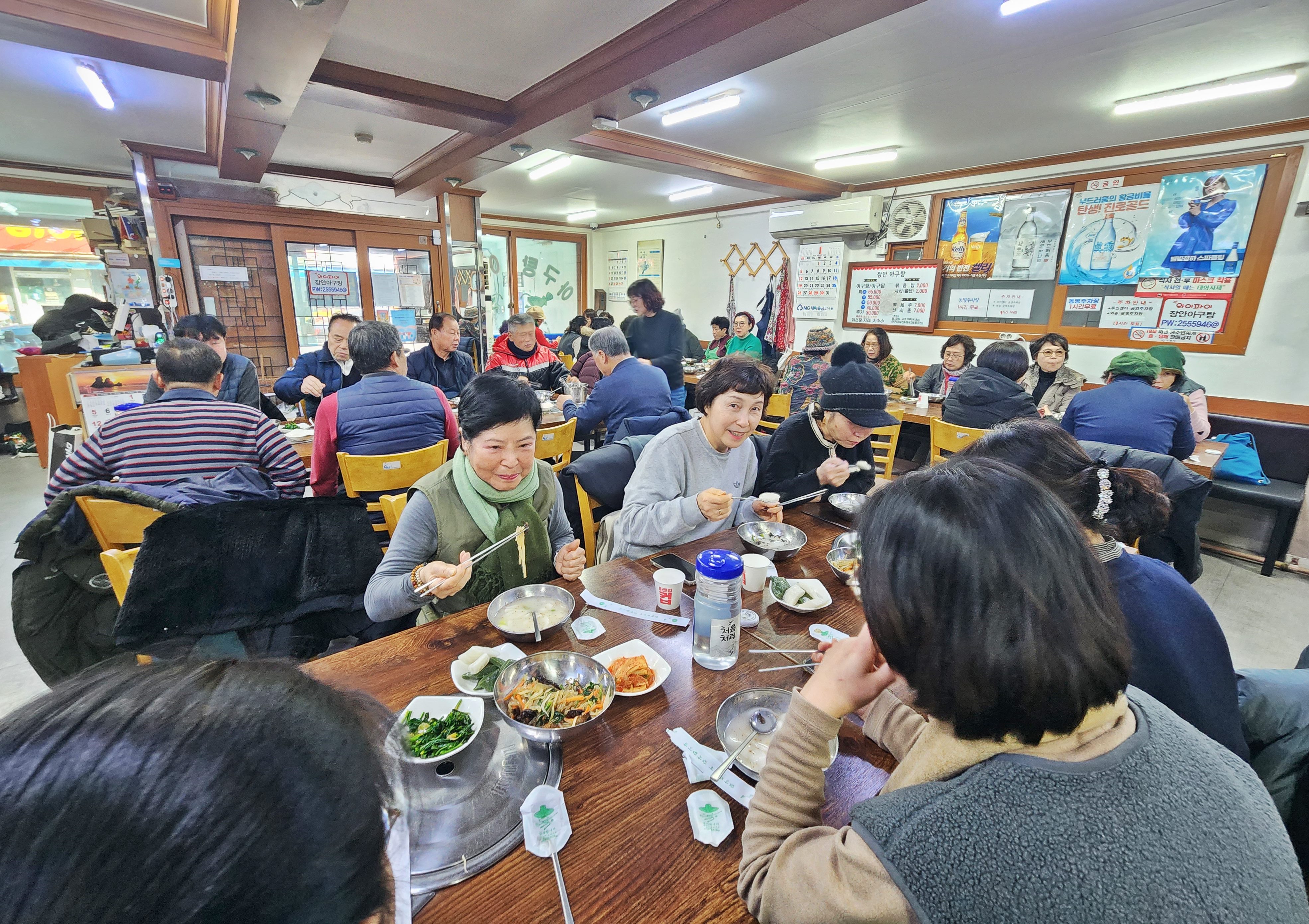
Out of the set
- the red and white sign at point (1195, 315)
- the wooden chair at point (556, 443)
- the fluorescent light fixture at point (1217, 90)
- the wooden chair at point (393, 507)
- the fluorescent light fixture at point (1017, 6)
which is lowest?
the wooden chair at point (556, 443)

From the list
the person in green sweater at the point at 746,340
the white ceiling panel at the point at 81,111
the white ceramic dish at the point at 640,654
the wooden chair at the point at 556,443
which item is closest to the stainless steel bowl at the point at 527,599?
the white ceramic dish at the point at 640,654

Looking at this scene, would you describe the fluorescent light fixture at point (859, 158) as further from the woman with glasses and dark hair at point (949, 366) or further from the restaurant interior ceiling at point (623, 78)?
the woman with glasses and dark hair at point (949, 366)

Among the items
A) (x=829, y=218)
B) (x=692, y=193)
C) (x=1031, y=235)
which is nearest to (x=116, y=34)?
(x=692, y=193)

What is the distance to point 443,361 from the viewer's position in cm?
438

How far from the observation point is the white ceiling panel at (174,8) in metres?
2.59

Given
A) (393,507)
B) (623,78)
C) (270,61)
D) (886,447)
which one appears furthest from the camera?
(886,447)

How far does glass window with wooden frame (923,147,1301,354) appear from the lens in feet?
13.3

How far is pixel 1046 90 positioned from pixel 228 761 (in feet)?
16.3

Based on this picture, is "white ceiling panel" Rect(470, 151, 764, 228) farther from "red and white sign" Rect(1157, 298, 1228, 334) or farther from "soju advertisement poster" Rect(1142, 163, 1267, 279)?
"red and white sign" Rect(1157, 298, 1228, 334)

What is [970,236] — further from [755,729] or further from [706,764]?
[706,764]

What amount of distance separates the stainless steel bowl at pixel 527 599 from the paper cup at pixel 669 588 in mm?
218

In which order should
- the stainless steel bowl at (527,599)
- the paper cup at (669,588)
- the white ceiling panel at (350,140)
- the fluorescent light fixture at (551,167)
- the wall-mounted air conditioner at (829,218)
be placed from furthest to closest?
the wall-mounted air conditioner at (829,218), the fluorescent light fixture at (551,167), the white ceiling panel at (350,140), the paper cup at (669,588), the stainless steel bowl at (527,599)

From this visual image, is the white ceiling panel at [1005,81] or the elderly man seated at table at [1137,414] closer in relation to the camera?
the white ceiling panel at [1005,81]

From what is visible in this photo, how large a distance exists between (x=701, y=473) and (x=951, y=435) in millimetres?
2357
